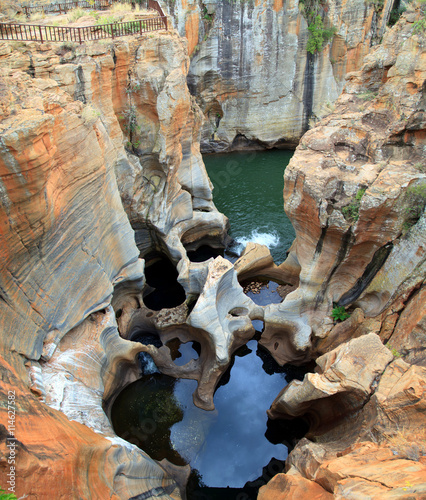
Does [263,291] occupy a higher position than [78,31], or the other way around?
[78,31]

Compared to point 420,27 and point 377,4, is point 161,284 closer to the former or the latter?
point 420,27

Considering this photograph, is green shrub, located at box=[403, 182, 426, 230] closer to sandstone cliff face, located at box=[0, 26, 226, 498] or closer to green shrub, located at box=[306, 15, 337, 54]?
sandstone cliff face, located at box=[0, 26, 226, 498]

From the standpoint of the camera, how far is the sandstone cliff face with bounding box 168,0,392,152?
20766mm

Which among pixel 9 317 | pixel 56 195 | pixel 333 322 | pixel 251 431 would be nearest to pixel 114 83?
pixel 56 195

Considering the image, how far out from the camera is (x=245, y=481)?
9.19m

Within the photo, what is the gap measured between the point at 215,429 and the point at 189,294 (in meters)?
4.34

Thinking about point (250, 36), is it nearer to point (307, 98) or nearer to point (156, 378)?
point (307, 98)

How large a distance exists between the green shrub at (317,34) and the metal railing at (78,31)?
10.8 meters

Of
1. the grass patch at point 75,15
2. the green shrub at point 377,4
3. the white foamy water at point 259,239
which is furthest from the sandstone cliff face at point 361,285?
the green shrub at point 377,4

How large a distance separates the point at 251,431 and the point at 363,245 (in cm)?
558

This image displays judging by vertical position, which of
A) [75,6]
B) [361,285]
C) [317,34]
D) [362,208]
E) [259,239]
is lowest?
[259,239]

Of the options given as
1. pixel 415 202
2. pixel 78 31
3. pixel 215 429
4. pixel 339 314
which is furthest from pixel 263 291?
pixel 78 31

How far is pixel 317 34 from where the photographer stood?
2162 centimetres

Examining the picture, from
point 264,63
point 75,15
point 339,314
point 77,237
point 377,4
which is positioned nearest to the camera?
point 77,237
